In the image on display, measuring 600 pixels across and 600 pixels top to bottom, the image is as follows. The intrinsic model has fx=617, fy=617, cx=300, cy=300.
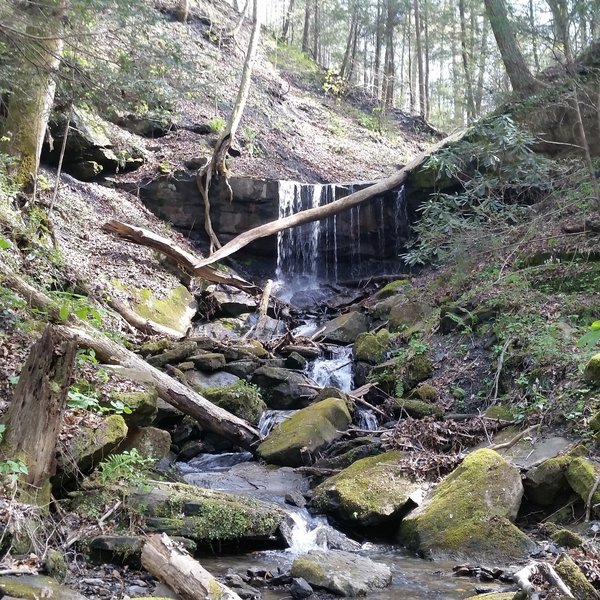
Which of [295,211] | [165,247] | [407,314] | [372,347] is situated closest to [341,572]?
[372,347]

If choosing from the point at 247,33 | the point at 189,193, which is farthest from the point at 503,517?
the point at 247,33

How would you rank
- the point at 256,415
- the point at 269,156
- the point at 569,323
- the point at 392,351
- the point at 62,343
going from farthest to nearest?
the point at 269,156 → the point at 392,351 → the point at 256,415 → the point at 569,323 → the point at 62,343

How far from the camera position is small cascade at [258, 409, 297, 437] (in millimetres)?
9000

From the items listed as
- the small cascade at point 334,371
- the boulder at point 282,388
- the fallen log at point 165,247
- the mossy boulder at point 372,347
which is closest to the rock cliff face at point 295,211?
the fallen log at point 165,247

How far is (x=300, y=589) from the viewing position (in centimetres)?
461

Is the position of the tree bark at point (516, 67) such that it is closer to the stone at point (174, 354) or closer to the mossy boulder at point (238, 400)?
the mossy boulder at point (238, 400)

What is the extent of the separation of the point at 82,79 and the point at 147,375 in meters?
3.31

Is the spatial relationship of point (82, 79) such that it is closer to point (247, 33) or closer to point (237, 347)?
point (237, 347)

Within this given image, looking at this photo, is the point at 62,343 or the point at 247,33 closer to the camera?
the point at 62,343

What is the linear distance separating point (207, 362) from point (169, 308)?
276 cm

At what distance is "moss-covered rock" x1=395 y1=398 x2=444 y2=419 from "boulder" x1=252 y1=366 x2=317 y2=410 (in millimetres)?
1642

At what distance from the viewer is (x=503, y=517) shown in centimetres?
568

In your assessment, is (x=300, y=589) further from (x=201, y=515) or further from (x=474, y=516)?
(x=474, y=516)

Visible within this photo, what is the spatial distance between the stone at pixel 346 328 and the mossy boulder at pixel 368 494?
5.26 meters
